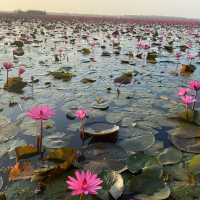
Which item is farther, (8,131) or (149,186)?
(8,131)

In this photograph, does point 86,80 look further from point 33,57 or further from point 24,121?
point 33,57

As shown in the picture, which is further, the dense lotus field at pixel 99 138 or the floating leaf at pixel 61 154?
the floating leaf at pixel 61 154

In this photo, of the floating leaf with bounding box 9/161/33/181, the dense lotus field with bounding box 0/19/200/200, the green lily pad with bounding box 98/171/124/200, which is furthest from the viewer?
the floating leaf with bounding box 9/161/33/181

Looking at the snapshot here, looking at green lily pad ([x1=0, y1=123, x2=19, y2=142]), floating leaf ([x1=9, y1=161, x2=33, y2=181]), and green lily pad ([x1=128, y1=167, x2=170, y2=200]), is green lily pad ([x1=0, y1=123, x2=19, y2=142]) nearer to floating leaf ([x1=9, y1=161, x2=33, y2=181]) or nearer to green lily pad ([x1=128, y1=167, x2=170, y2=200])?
floating leaf ([x1=9, y1=161, x2=33, y2=181])

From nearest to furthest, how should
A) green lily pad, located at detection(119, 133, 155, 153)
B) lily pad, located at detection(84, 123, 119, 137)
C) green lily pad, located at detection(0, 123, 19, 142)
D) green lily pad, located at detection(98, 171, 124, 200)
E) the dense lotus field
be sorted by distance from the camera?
green lily pad, located at detection(98, 171, 124, 200) < the dense lotus field < green lily pad, located at detection(119, 133, 155, 153) < lily pad, located at detection(84, 123, 119, 137) < green lily pad, located at detection(0, 123, 19, 142)

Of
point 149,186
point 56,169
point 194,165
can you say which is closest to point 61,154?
point 56,169

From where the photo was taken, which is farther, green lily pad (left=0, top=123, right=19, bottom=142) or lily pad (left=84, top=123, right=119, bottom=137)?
green lily pad (left=0, top=123, right=19, bottom=142)

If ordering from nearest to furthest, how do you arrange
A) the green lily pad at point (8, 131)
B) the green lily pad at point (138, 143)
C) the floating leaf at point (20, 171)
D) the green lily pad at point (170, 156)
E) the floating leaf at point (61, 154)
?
the floating leaf at point (20, 171), the floating leaf at point (61, 154), the green lily pad at point (170, 156), the green lily pad at point (138, 143), the green lily pad at point (8, 131)

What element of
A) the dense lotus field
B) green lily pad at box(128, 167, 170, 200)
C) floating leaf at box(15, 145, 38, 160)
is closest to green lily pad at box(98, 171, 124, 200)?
the dense lotus field

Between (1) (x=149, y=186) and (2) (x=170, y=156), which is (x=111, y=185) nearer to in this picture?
(1) (x=149, y=186)

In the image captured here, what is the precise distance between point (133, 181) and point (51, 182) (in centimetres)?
71

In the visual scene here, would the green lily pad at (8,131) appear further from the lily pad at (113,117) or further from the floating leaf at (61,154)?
the lily pad at (113,117)

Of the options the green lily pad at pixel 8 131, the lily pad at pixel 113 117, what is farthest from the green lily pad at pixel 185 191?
the green lily pad at pixel 8 131

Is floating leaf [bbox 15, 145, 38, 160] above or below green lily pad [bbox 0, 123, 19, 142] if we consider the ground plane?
above
